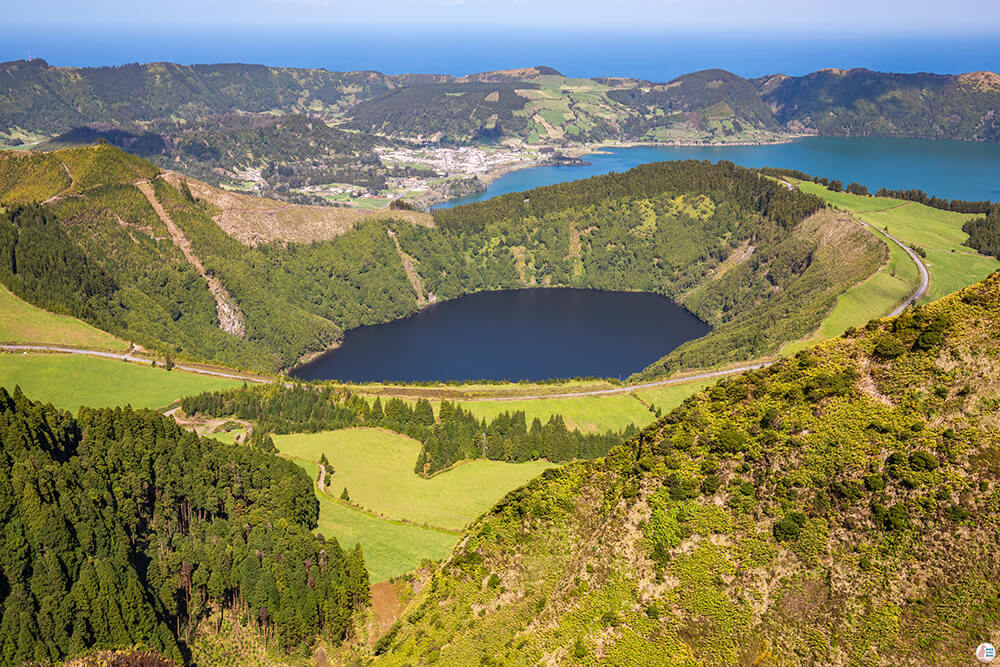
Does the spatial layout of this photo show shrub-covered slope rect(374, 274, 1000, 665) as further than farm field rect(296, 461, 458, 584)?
No

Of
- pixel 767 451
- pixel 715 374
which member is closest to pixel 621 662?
pixel 767 451

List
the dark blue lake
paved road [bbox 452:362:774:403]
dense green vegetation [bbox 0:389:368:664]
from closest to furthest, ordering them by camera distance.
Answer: dense green vegetation [bbox 0:389:368:664], paved road [bbox 452:362:774:403], the dark blue lake

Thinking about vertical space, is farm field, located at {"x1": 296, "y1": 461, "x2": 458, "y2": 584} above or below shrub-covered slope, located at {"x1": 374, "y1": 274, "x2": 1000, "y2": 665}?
below

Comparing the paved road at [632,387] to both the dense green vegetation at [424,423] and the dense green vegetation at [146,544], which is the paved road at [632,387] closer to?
the dense green vegetation at [424,423]

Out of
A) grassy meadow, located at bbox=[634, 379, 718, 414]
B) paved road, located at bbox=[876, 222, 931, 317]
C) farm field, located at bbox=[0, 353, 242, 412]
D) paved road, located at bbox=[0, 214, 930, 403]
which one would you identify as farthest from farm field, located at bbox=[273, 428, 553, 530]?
paved road, located at bbox=[876, 222, 931, 317]

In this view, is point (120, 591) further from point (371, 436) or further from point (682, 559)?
point (371, 436)

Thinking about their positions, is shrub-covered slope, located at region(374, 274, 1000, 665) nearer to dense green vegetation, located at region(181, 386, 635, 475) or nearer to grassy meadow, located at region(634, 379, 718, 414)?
dense green vegetation, located at region(181, 386, 635, 475)

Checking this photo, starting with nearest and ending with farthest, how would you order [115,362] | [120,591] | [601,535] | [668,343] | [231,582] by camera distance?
[601,535] < [120,591] < [231,582] < [115,362] < [668,343]
